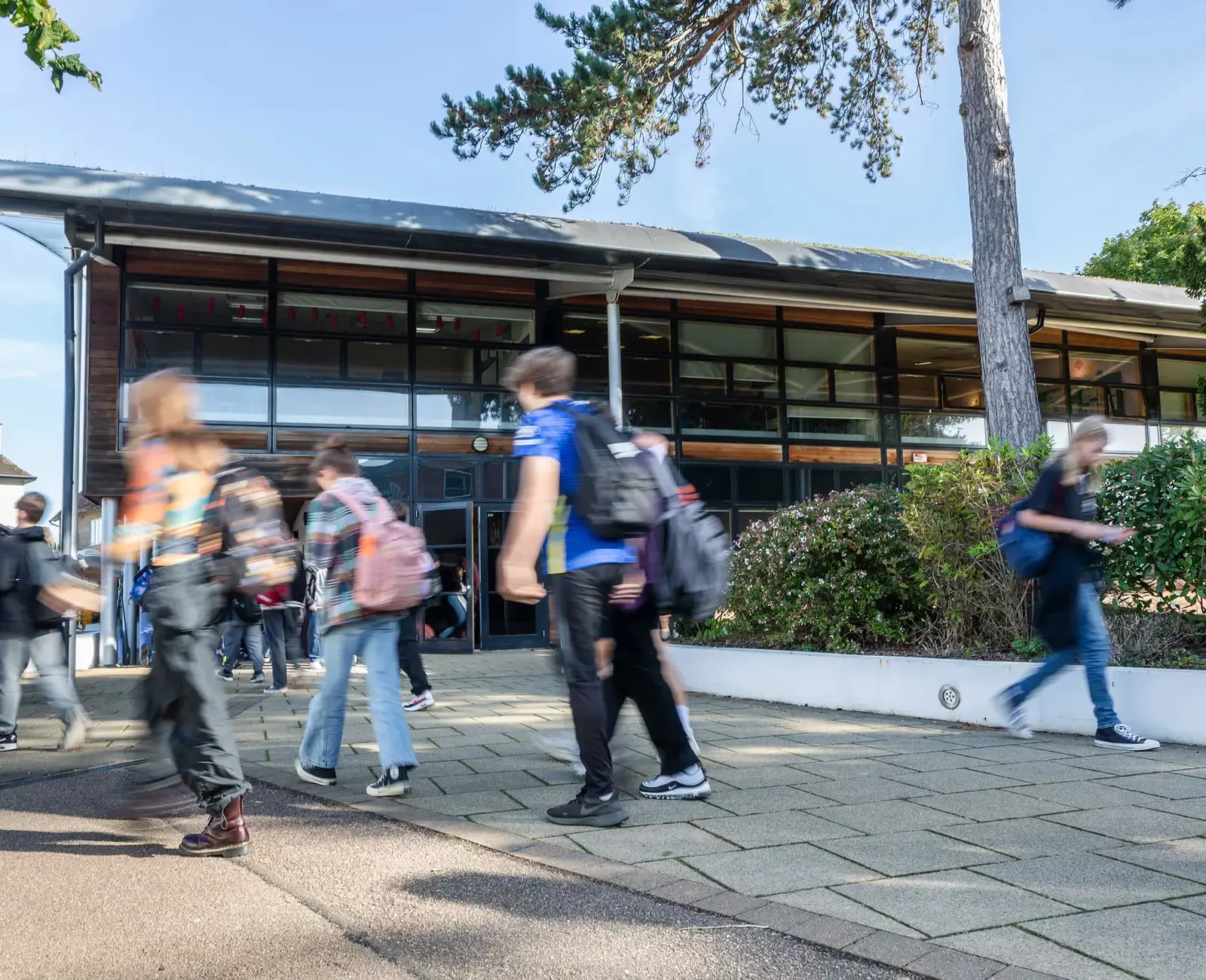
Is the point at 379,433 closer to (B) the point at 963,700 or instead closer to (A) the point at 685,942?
(B) the point at 963,700

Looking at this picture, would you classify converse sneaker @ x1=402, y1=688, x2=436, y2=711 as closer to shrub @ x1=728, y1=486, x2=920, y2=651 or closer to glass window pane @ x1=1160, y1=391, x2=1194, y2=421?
shrub @ x1=728, y1=486, x2=920, y2=651

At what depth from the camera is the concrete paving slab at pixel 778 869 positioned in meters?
3.41

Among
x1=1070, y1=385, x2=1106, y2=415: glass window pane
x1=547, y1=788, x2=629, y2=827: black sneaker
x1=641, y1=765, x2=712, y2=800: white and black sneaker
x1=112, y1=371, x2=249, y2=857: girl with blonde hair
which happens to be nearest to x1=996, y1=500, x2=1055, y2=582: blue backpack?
x1=641, y1=765, x2=712, y2=800: white and black sneaker

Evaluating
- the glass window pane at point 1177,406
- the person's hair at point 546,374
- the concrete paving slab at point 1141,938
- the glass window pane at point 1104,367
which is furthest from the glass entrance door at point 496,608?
the glass window pane at point 1177,406

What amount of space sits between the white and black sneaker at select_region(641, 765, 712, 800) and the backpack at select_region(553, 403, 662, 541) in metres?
1.32

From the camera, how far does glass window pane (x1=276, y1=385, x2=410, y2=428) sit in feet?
47.2

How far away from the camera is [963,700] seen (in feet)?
22.9

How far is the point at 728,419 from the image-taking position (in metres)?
16.6

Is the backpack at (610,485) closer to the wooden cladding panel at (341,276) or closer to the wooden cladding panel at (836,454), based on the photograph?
Result: the wooden cladding panel at (341,276)

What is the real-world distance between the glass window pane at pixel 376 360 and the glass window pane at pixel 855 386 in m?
7.47

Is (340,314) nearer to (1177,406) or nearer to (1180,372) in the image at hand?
(1177,406)

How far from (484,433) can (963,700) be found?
31.5ft

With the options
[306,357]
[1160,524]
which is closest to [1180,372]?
[1160,524]

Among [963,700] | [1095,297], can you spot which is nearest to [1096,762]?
[963,700]
